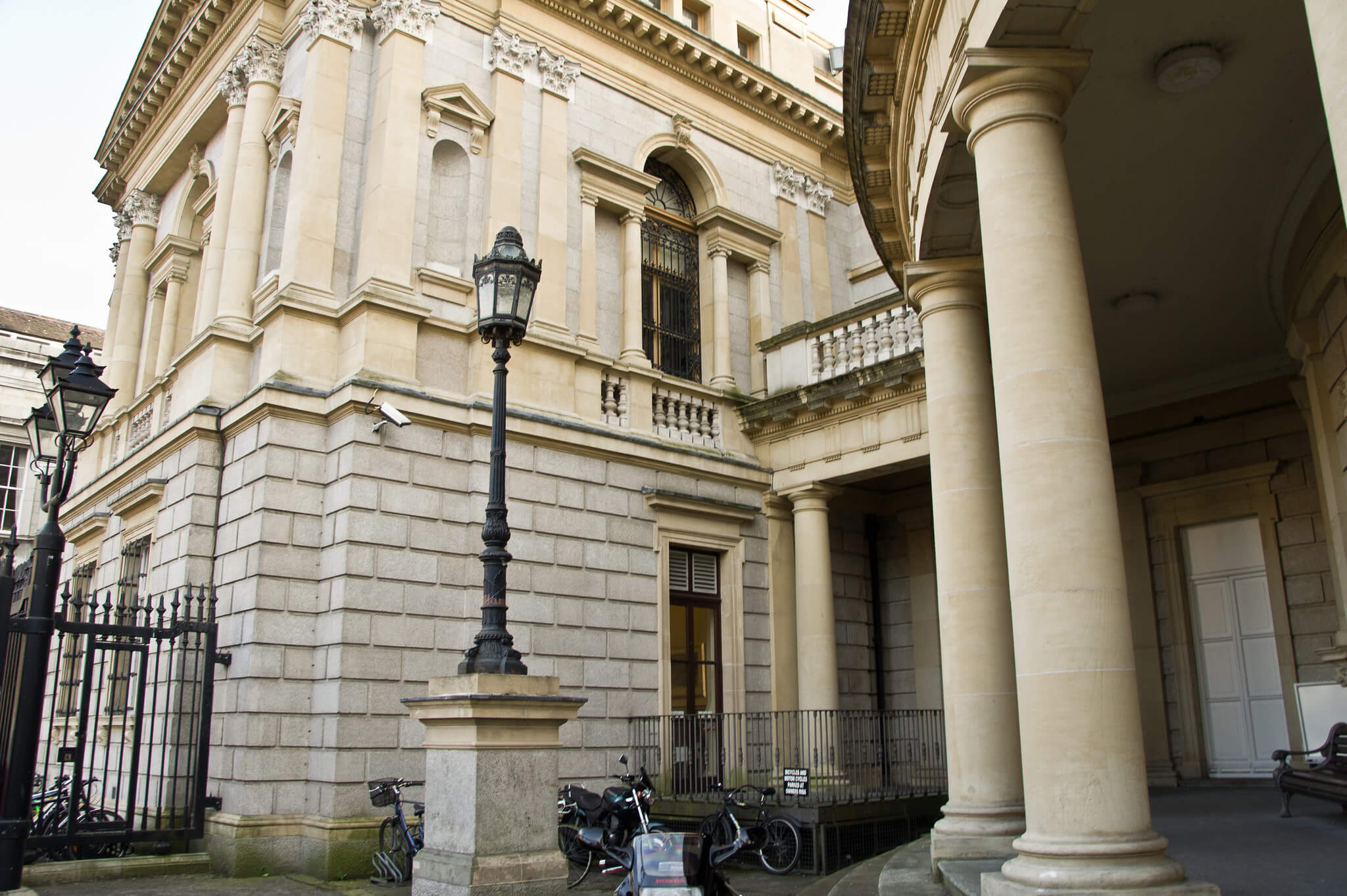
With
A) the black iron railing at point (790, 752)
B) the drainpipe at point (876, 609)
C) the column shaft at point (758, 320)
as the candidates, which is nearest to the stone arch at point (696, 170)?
the column shaft at point (758, 320)

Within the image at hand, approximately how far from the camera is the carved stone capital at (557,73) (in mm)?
17609

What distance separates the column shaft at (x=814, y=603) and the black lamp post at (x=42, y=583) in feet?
36.2

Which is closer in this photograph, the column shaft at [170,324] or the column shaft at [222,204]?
the column shaft at [222,204]

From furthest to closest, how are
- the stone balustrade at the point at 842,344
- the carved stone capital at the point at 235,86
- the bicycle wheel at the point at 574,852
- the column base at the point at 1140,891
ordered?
the carved stone capital at the point at 235,86, the stone balustrade at the point at 842,344, the bicycle wheel at the point at 574,852, the column base at the point at 1140,891

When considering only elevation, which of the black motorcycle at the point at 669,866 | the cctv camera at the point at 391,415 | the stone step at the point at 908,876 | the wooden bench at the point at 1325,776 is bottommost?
the stone step at the point at 908,876

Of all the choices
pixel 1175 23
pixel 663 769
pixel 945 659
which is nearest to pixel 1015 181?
pixel 1175 23

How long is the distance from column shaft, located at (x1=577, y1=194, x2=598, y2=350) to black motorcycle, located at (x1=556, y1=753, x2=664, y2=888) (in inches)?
279

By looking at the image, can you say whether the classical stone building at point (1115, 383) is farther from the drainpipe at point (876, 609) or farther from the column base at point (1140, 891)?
the drainpipe at point (876, 609)

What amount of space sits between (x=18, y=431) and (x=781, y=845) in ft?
102

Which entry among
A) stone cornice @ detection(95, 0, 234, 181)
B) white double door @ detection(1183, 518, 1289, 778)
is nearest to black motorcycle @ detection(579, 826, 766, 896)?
white double door @ detection(1183, 518, 1289, 778)

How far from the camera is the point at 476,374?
50.6 feet

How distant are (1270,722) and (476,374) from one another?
12.3 metres

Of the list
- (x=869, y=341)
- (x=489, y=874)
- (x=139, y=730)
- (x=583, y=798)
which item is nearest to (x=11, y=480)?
(x=139, y=730)

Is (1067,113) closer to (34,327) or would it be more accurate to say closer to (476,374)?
(476,374)
